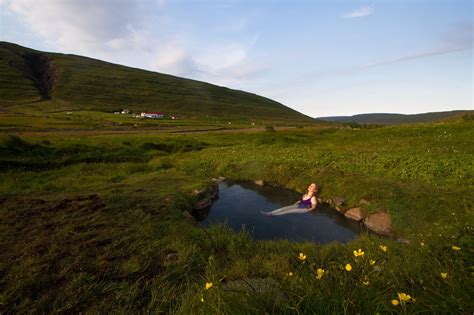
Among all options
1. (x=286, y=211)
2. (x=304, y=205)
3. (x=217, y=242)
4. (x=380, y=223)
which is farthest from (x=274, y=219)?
(x=217, y=242)

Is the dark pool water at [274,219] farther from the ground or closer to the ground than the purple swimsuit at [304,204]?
closer to the ground

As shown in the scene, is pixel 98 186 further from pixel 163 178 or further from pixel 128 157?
pixel 128 157

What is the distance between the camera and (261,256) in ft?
24.9

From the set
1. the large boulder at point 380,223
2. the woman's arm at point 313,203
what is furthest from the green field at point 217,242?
the woman's arm at point 313,203

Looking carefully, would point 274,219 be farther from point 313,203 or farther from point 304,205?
point 313,203

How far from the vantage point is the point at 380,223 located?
12.7 m

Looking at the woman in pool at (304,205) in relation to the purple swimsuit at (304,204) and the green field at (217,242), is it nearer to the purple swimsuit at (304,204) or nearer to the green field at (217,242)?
the purple swimsuit at (304,204)

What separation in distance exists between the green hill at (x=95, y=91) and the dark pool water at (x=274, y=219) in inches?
4474

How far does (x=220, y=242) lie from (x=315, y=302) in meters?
5.63

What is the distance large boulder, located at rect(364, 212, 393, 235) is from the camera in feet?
40.1

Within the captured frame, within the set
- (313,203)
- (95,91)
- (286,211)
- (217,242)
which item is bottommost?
(286,211)

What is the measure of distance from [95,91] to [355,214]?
165756mm

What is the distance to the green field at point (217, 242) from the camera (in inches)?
149

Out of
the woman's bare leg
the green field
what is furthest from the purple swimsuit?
the green field
